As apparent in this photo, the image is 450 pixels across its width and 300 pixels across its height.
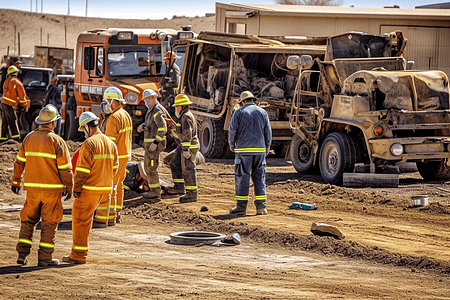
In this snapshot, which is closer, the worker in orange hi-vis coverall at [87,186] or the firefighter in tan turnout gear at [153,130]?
the worker in orange hi-vis coverall at [87,186]

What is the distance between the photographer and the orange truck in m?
19.0

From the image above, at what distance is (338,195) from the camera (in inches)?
516

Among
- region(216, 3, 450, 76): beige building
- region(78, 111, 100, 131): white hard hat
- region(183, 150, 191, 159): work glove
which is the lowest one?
region(183, 150, 191, 159): work glove

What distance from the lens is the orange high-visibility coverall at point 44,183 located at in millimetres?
7770

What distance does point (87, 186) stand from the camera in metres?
8.02

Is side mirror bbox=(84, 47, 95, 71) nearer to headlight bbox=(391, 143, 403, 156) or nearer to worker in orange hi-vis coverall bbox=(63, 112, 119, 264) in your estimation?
headlight bbox=(391, 143, 403, 156)

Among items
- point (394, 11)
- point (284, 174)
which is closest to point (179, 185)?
point (284, 174)

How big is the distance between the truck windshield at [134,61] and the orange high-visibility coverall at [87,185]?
11327mm

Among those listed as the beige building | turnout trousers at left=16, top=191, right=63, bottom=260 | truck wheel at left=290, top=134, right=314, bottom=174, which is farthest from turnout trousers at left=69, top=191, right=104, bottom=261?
the beige building

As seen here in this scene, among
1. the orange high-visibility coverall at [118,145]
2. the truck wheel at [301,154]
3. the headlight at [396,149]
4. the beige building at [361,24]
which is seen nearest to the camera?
the orange high-visibility coverall at [118,145]

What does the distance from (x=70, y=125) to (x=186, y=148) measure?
10358 millimetres

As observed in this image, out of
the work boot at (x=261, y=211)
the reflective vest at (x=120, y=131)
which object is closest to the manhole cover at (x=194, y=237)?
the reflective vest at (x=120, y=131)

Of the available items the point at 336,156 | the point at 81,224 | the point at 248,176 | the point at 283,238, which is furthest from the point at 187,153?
the point at 81,224

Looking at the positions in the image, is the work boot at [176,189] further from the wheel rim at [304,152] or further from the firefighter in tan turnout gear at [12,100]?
the firefighter in tan turnout gear at [12,100]
